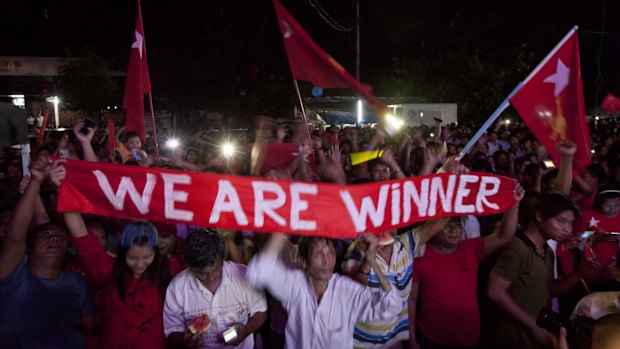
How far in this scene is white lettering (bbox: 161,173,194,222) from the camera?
362 centimetres

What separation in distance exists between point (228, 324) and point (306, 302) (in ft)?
1.81

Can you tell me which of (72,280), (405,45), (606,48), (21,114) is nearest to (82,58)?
(405,45)

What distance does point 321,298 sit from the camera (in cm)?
346

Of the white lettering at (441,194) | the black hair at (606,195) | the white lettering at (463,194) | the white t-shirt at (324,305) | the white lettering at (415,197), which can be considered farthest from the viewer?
the black hair at (606,195)

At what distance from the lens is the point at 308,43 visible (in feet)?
20.0

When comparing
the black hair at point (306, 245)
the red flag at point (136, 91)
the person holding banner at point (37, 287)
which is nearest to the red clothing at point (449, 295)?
the black hair at point (306, 245)

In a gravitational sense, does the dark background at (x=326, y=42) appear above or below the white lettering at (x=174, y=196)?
above

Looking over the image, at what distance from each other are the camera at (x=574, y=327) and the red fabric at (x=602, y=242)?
2.04m

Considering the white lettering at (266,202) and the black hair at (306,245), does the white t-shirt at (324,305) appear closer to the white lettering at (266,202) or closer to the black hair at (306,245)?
the black hair at (306,245)

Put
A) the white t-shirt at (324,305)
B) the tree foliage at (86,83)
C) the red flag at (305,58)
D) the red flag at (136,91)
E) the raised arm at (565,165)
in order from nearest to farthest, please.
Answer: the white t-shirt at (324,305) → the raised arm at (565,165) → the red flag at (305,58) → the red flag at (136,91) → the tree foliage at (86,83)

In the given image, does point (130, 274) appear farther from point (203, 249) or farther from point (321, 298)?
point (321, 298)

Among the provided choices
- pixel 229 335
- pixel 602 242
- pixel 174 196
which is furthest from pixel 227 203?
pixel 602 242

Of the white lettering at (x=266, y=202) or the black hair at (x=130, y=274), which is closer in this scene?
the white lettering at (x=266, y=202)

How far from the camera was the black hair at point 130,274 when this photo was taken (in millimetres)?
3715
